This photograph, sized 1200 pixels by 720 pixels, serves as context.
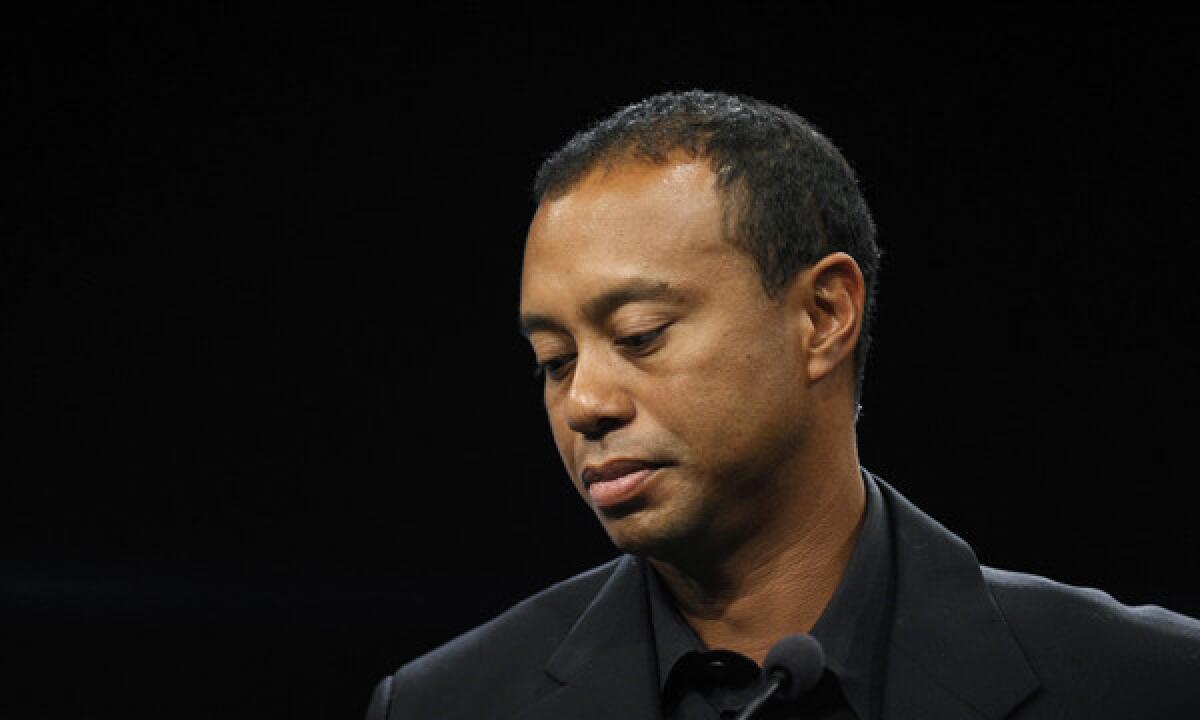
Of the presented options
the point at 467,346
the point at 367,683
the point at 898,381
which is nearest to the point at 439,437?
the point at 467,346

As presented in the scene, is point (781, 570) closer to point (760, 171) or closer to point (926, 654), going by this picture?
point (926, 654)

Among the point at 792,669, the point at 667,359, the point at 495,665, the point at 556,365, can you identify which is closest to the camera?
the point at 792,669

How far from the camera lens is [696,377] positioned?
165 centimetres

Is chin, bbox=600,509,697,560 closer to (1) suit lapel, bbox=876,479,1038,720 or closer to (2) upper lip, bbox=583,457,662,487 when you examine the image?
(2) upper lip, bbox=583,457,662,487

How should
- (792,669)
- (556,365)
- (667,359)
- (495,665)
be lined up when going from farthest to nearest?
(495,665) → (556,365) → (667,359) → (792,669)

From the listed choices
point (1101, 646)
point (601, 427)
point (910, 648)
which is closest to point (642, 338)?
point (601, 427)

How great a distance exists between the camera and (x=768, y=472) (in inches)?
67.7

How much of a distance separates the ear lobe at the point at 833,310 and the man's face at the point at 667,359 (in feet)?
0.12

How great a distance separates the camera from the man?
1664mm

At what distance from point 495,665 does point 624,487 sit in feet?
1.32

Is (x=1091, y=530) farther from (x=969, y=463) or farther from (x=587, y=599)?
(x=587, y=599)

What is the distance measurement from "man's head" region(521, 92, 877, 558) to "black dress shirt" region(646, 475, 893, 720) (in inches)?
5.3

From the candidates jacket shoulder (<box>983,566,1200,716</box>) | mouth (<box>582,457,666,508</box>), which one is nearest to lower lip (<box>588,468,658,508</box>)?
mouth (<box>582,457,666,508</box>)

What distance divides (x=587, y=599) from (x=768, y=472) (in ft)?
1.33
